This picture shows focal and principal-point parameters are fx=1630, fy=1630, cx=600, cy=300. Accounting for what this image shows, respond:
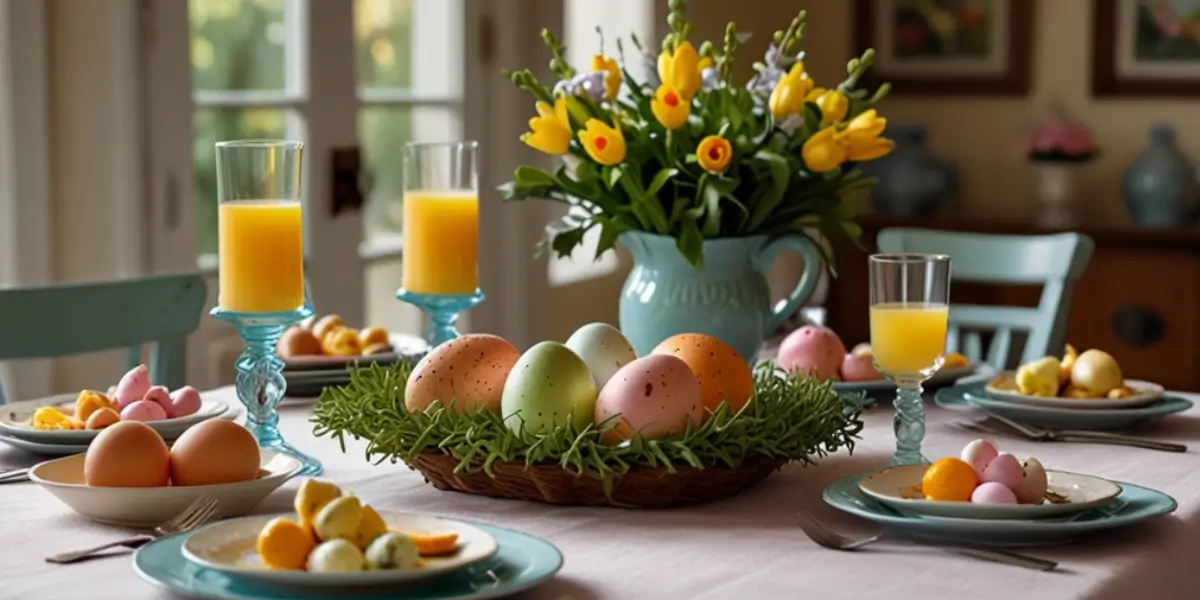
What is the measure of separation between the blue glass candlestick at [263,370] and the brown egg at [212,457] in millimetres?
A: 175

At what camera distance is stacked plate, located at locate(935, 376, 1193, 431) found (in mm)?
1697

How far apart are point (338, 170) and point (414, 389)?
1.96m

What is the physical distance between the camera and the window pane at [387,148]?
3.42m

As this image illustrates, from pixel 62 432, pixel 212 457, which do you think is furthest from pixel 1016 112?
pixel 212 457

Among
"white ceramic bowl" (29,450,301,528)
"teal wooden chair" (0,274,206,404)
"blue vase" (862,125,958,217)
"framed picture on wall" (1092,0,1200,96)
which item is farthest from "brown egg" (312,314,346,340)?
"framed picture on wall" (1092,0,1200,96)

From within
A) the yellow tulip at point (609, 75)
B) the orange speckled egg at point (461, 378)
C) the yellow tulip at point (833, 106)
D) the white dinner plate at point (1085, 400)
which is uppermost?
the yellow tulip at point (609, 75)

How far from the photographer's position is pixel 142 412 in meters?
1.52

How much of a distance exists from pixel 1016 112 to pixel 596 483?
12.6 ft

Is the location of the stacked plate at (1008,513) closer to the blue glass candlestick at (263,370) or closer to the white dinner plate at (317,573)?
the white dinner plate at (317,573)

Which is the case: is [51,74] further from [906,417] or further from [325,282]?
[906,417]

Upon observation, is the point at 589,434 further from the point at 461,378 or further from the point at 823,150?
the point at 823,150

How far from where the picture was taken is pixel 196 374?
9.61 feet

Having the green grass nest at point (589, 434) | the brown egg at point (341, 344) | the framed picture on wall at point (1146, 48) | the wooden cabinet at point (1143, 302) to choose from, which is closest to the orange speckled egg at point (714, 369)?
the green grass nest at point (589, 434)

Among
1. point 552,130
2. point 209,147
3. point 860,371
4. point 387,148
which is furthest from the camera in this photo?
point 387,148
